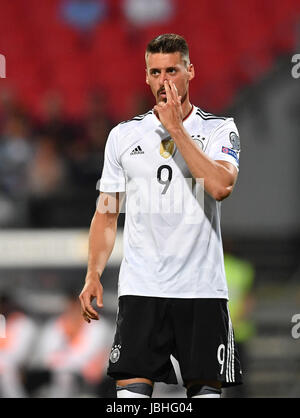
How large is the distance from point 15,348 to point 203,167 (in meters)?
6.82

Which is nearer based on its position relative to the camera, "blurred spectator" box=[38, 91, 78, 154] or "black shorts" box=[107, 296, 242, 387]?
"black shorts" box=[107, 296, 242, 387]

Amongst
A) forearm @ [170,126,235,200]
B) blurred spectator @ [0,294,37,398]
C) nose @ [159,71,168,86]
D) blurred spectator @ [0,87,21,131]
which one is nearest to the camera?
forearm @ [170,126,235,200]

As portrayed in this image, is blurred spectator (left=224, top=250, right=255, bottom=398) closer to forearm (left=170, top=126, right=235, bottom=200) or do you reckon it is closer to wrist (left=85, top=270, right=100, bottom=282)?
wrist (left=85, top=270, right=100, bottom=282)

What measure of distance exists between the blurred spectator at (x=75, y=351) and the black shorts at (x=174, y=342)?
5.72 metres

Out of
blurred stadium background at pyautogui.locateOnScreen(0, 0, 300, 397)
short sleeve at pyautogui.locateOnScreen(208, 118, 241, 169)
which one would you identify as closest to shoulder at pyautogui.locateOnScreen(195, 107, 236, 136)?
short sleeve at pyautogui.locateOnScreen(208, 118, 241, 169)

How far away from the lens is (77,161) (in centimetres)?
1010

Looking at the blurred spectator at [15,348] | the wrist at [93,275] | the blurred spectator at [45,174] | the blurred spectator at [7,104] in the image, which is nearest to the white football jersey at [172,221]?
the wrist at [93,275]

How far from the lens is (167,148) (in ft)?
11.6

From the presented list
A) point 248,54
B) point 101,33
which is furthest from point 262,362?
point 101,33

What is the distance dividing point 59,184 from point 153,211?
6643 mm

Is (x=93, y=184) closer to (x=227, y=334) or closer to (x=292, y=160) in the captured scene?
(x=292, y=160)

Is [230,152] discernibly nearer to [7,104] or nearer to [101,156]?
[101,156]

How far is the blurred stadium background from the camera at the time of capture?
9.53m

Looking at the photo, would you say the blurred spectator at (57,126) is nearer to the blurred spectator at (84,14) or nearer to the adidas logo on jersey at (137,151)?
the blurred spectator at (84,14)
